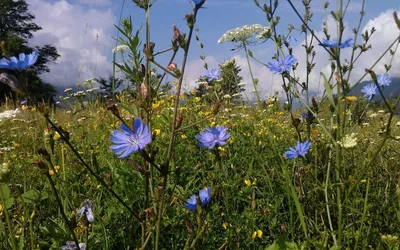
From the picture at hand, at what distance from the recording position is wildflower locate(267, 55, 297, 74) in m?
1.72

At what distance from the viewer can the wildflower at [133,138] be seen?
2.69ft

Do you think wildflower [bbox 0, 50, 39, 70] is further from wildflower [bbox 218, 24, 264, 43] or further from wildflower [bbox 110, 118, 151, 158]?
wildflower [bbox 218, 24, 264, 43]

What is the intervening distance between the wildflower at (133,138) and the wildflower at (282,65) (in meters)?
0.97

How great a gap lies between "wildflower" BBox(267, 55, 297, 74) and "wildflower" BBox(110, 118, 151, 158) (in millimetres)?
968

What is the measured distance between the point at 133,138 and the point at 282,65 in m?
1.03

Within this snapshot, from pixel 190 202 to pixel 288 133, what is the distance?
6.93 ft

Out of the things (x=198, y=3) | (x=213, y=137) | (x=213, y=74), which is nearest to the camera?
(x=198, y=3)

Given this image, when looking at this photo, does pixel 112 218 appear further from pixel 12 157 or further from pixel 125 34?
pixel 12 157

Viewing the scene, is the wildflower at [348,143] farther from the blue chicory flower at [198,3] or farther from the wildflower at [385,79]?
the wildflower at [385,79]

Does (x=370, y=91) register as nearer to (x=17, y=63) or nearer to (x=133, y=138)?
(x=133, y=138)

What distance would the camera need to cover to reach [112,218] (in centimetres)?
161

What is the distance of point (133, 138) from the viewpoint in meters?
0.86

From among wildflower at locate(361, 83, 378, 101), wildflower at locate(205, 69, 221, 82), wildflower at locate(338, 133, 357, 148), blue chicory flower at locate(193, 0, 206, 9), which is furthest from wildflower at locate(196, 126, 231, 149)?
wildflower at locate(205, 69, 221, 82)

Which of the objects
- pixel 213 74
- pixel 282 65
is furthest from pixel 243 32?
pixel 282 65
